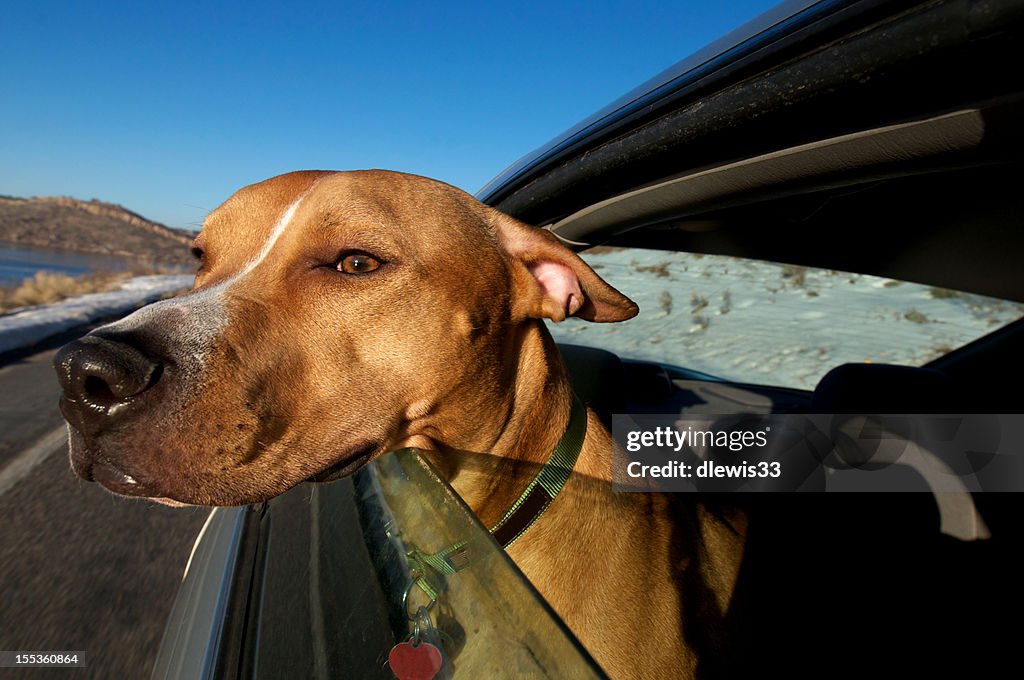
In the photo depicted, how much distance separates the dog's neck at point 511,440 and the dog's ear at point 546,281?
16cm

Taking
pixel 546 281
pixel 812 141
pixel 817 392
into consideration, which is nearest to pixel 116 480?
pixel 546 281

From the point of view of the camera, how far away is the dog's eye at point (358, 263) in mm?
1727

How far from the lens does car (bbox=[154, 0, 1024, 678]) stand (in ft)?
3.37

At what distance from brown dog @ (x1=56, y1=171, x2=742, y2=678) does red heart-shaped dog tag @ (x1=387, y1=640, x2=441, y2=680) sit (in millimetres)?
505

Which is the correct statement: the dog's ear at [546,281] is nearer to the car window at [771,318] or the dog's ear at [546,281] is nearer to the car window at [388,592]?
the car window at [388,592]

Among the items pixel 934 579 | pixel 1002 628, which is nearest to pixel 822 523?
pixel 934 579

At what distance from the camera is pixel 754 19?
1296mm

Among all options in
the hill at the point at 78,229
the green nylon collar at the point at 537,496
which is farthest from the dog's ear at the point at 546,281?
the hill at the point at 78,229

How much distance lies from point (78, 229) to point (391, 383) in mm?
82963

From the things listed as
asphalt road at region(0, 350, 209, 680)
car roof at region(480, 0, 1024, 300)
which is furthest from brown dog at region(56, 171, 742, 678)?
asphalt road at region(0, 350, 209, 680)

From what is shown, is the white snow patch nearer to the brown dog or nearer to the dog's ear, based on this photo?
the brown dog

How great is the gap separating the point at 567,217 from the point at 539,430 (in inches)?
33.6

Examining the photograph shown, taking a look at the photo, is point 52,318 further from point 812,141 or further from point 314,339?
point 812,141

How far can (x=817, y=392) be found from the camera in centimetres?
282
